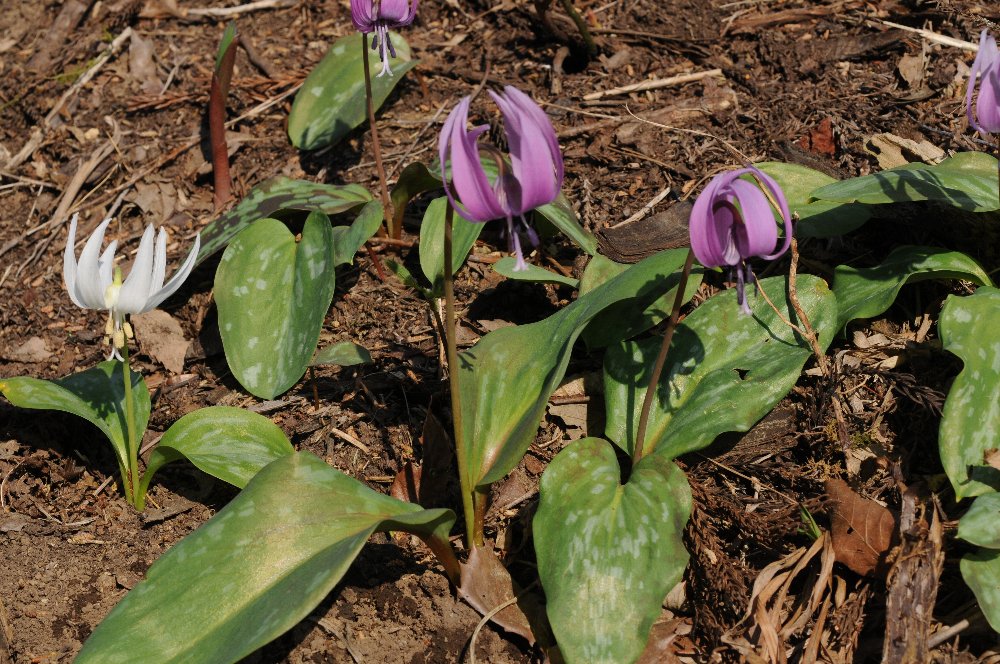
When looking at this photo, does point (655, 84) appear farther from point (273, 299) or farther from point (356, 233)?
point (273, 299)

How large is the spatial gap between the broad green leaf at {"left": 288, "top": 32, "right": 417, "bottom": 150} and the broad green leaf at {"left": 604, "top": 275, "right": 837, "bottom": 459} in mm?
1561

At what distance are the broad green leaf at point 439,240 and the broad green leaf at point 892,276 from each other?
101cm

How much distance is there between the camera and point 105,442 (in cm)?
268

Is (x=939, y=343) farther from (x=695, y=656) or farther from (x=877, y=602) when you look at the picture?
(x=695, y=656)

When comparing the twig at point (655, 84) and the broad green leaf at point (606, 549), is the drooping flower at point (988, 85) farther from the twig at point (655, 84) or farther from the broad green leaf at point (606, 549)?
the twig at point (655, 84)

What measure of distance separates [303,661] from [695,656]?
86cm

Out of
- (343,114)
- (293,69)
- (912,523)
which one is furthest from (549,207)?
(293,69)

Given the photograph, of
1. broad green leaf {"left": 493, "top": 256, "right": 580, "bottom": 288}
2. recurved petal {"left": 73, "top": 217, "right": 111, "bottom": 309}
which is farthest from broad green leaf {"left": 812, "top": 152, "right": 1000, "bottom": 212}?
recurved petal {"left": 73, "top": 217, "right": 111, "bottom": 309}

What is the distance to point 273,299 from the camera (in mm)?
2762

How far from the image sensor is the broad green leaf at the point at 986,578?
1.85 m

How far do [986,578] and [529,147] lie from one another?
1.28 meters

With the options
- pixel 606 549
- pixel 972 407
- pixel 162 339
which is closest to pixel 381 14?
pixel 162 339

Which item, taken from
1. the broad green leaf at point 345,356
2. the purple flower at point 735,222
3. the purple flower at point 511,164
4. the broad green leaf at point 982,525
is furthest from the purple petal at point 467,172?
the broad green leaf at point 982,525

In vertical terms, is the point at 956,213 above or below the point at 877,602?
above
